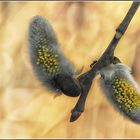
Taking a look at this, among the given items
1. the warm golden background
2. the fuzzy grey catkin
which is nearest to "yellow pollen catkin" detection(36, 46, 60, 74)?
the fuzzy grey catkin

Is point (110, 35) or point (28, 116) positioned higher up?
point (110, 35)

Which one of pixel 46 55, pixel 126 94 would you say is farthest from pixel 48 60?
pixel 126 94

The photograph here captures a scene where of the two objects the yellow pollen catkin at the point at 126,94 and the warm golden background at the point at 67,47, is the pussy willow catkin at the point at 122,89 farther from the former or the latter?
the warm golden background at the point at 67,47

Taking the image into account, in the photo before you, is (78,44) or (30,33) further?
(78,44)

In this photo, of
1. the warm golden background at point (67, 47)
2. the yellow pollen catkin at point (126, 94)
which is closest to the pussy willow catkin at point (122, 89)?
the yellow pollen catkin at point (126, 94)

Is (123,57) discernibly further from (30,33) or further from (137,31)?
(30,33)

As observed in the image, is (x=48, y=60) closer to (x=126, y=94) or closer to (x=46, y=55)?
(x=46, y=55)

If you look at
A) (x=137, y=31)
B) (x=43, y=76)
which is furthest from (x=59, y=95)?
(x=137, y=31)

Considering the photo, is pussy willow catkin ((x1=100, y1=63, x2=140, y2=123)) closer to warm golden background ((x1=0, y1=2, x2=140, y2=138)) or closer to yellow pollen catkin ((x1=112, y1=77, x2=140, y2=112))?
yellow pollen catkin ((x1=112, y1=77, x2=140, y2=112))
